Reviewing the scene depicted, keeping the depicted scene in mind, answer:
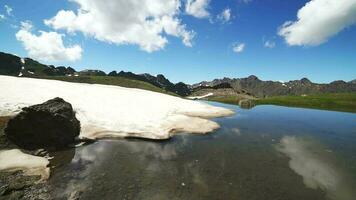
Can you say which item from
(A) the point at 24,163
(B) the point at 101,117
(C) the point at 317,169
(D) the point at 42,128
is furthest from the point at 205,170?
(B) the point at 101,117

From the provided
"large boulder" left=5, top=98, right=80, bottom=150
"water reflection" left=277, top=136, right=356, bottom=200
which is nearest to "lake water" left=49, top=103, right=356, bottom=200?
"water reflection" left=277, top=136, right=356, bottom=200

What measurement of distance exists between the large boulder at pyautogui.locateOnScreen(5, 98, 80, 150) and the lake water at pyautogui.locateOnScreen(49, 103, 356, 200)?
96.1 inches

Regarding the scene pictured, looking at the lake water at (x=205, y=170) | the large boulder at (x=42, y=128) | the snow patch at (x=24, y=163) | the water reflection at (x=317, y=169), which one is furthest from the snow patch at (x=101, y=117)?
the water reflection at (x=317, y=169)

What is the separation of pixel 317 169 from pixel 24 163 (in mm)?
27661

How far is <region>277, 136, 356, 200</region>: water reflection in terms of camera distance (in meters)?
18.3

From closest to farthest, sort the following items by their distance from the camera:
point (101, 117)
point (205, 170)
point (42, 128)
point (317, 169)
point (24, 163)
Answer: point (24, 163), point (205, 170), point (317, 169), point (42, 128), point (101, 117)

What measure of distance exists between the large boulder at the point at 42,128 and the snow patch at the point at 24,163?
2.21m

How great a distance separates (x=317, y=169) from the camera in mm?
22969

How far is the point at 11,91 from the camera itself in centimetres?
3794

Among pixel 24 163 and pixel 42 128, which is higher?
pixel 42 128

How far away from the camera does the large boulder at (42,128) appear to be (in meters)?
24.5

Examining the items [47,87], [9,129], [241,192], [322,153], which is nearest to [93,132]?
[9,129]

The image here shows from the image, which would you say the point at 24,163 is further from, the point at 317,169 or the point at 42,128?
the point at 317,169

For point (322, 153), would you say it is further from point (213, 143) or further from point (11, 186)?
point (11, 186)
